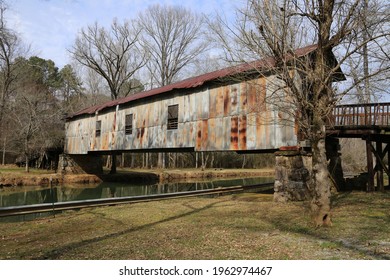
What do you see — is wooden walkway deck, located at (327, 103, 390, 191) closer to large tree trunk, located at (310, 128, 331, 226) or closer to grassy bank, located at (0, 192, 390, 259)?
grassy bank, located at (0, 192, 390, 259)

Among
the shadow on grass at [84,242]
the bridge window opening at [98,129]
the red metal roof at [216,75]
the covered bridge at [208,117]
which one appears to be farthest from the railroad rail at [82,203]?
the bridge window opening at [98,129]

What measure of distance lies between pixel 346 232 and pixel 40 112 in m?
29.8

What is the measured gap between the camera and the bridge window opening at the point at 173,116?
16391 mm

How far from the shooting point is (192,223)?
8078 millimetres

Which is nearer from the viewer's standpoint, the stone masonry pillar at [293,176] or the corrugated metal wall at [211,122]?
the stone masonry pillar at [293,176]

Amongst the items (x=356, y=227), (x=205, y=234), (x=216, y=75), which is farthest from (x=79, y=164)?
(x=356, y=227)

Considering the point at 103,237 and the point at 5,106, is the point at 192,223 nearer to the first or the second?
the point at 103,237

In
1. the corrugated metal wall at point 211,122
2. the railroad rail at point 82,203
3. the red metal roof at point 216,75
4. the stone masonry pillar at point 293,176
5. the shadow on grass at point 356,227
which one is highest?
the red metal roof at point 216,75

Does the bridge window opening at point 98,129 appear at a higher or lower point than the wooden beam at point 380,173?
higher

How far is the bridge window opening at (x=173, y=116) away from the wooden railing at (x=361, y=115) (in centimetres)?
753

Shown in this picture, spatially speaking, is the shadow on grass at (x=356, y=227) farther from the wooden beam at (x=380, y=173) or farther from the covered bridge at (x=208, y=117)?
the wooden beam at (x=380, y=173)

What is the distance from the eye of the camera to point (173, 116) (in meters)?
16.6

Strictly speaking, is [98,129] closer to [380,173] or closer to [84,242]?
[84,242]
